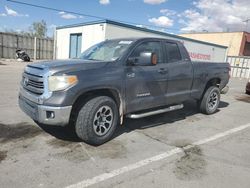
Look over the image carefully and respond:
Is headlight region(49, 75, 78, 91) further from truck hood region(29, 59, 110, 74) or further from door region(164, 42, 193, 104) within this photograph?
door region(164, 42, 193, 104)

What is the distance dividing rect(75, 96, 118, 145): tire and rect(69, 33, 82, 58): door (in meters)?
15.2

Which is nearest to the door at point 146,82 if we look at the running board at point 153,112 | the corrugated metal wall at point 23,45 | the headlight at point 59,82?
the running board at point 153,112

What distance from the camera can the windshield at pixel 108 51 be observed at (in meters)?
4.66

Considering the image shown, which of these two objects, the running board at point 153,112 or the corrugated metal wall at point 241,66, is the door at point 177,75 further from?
the corrugated metal wall at point 241,66

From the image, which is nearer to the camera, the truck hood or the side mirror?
the truck hood

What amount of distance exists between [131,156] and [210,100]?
3.92 m

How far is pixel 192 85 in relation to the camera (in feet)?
20.0

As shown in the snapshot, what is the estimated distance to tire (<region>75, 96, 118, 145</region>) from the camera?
3.99 metres

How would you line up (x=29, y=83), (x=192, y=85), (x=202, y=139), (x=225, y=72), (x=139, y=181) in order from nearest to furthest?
(x=139, y=181) < (x=29, y=83) < (x=202, y=139) < (x=192, y=85) < (x=225, y=72)

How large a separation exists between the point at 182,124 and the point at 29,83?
11.7 ft

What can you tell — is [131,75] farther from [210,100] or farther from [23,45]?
[23,45]

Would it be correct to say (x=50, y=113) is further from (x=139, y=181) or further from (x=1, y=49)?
(x=1, y=49)

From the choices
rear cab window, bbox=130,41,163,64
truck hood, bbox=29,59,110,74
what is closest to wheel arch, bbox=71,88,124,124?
truck hood, bbox=29,59,110,74

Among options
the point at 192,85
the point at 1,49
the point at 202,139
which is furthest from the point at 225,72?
the point at 1,49
